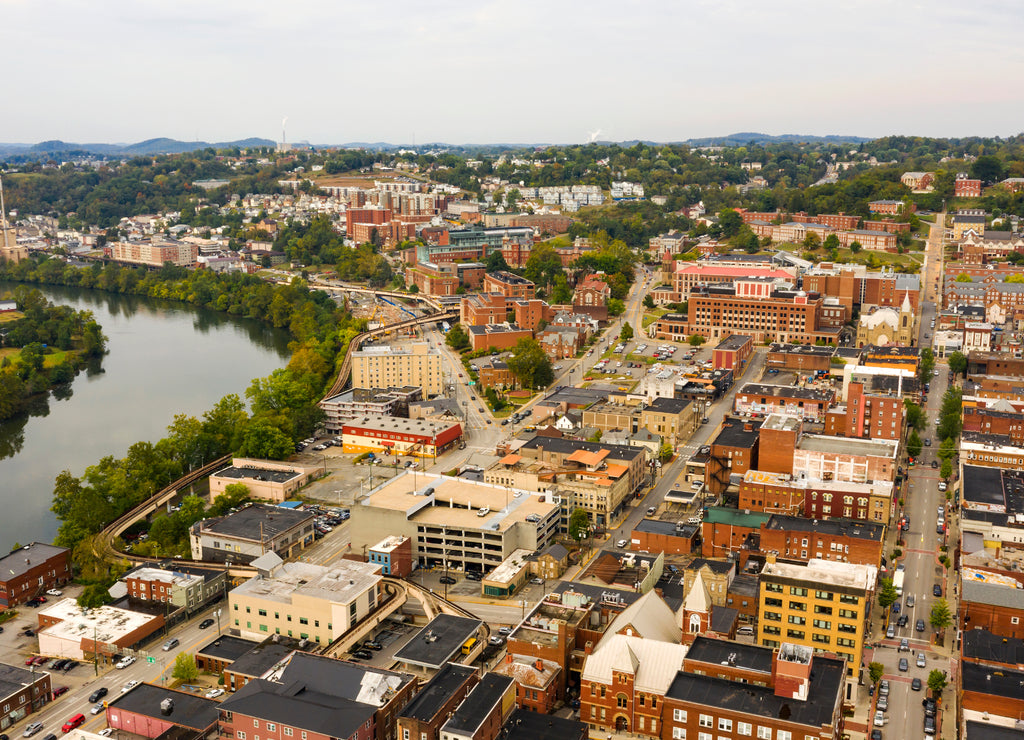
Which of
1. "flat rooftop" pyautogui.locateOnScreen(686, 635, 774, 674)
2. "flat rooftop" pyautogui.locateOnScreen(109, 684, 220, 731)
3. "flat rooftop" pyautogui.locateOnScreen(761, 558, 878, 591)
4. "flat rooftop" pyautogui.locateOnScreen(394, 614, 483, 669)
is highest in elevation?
"flat rooftop" pyautogui.locateOnScreen(761, 558, 878, 591)

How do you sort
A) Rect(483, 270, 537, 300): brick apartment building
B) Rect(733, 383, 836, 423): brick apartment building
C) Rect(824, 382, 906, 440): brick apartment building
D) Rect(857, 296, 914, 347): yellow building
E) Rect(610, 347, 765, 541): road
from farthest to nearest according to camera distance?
1. Rect(483, 270, 537, 300): brick apartment building
2. Rect(857, 296, 914, 347): yellow building
3. Rect(733, 383, 836, 423): brick apartment building
4. Rect(824, 382, 906, 440): brick apartment building
5. Rect(610, 347, 765, 541): road

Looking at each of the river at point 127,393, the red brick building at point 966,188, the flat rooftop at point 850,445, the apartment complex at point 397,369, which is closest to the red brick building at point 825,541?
the flat rooftop at point 850,445

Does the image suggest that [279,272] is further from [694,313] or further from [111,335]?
[694,313]

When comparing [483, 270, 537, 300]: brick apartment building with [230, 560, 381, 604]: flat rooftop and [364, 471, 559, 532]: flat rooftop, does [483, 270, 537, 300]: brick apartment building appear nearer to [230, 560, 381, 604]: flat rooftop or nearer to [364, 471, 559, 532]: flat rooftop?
[364, 471, 559, 532]: flat rooftop

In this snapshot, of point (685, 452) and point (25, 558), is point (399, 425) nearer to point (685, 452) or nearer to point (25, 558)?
point (685, 452)

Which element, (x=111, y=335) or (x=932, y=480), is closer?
(x=932, y=480)

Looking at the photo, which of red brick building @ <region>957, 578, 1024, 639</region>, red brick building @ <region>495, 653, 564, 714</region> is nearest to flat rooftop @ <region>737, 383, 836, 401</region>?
red brick building @ <region>957, 578, 1024, 639</region>

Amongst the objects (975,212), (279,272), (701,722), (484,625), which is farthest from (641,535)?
(279,272)
